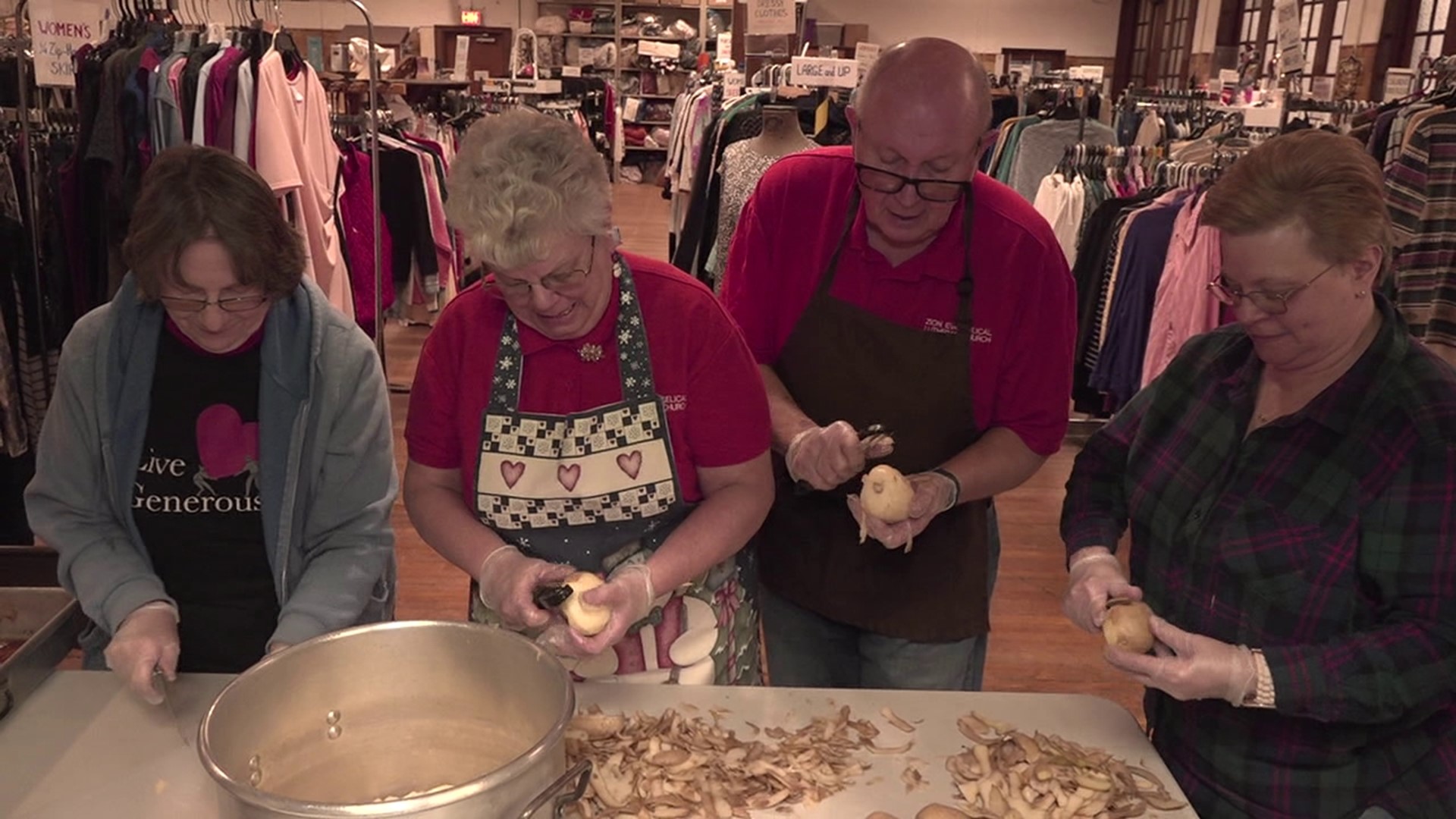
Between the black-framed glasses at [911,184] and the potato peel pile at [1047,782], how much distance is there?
797mm

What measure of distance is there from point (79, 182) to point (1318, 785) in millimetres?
3502

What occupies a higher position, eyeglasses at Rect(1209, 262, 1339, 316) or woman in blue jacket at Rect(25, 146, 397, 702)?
eyeglasses at Rect(1209, 262, 1339, 316)

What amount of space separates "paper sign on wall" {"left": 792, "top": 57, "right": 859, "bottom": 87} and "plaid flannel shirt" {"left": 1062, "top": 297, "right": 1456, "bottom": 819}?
3028mm

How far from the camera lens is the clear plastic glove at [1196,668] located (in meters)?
1.26

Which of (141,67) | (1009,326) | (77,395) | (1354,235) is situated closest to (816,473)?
(1009,326)

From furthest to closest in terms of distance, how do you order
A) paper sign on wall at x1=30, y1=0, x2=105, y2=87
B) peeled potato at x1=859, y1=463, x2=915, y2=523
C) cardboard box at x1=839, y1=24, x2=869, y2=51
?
cardboard box at x1=839, y1=24, x2=869, y2=51, paper sign on wall at x1=30, y1=0, x2=105, y2=87, peeled potato at x1=859, y1=463, x2=915, y2=523

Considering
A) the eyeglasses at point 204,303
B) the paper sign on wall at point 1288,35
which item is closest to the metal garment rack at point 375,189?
the eyeglasses at point 204,303

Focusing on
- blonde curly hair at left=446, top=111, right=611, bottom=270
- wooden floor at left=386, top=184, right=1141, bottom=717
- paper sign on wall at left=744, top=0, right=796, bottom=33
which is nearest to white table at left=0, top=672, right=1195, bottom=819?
blonde curly hair at left=446, top=111, right=611, bottom=270

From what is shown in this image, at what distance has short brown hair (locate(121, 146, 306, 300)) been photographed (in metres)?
1.49

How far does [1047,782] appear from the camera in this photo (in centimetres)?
130

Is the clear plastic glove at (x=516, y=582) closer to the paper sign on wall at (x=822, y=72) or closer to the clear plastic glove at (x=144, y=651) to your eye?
the clear plastic glove at (x=144, y=651)

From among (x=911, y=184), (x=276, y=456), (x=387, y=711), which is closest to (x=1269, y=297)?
(x=911, y=184)

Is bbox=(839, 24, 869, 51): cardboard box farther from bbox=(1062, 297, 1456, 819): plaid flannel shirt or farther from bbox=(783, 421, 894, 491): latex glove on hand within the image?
bbox=(1062, 297, 1456, 819): plaid flannel shirt

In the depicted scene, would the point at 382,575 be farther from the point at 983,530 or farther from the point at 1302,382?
the point at 1302,382
